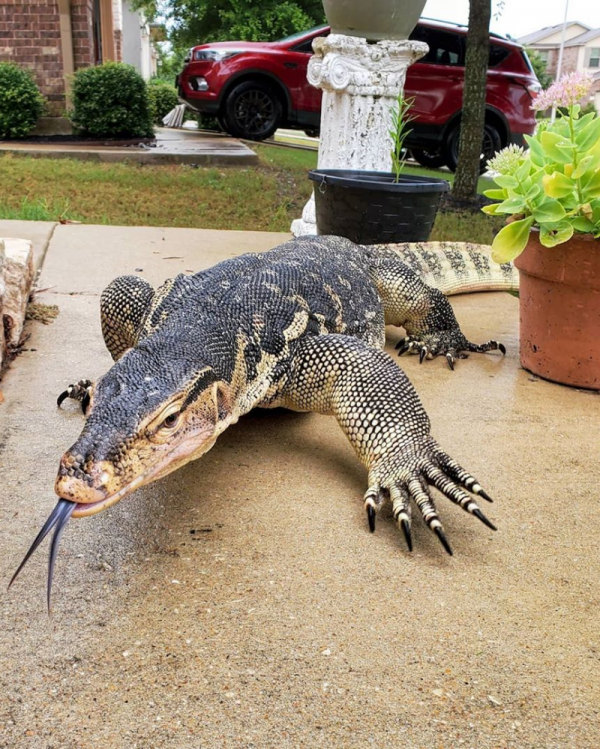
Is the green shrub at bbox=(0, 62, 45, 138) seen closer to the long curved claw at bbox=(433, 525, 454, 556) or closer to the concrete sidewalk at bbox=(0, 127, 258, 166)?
the concrete sidewalk at bbox=(0, 127, 258, 166)

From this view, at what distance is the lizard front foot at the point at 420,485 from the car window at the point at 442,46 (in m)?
13.1

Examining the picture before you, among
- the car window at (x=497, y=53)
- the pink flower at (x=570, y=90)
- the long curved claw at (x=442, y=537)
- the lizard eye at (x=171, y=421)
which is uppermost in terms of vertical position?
the car window at (x=497, y=53)

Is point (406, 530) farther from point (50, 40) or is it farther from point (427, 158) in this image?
point (427, 158)

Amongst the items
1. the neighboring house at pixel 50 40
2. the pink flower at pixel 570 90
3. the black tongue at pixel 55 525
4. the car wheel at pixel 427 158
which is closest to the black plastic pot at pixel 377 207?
the pink flower at pixel 570 90

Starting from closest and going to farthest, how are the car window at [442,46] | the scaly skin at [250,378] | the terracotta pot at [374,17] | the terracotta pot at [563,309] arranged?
the scaly skin at [250,378], the terracotta pot at [563,309], the terracotta pot at [374,17], the car window at [442,46]


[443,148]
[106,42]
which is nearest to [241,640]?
[443,148]

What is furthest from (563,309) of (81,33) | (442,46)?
(81,33)

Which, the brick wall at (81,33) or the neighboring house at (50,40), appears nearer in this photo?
the neighboring house at (50,40)

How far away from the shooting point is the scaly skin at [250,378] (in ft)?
6.01

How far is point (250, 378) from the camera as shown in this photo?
101 inches

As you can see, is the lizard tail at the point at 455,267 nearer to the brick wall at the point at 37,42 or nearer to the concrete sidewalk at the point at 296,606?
the concrete sidewalk at the point at 296,606

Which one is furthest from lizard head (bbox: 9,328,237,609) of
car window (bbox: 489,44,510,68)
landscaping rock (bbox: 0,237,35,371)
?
car window (bbox: 489,44,510,68)

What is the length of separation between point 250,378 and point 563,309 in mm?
1804

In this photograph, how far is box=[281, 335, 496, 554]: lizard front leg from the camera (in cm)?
238
